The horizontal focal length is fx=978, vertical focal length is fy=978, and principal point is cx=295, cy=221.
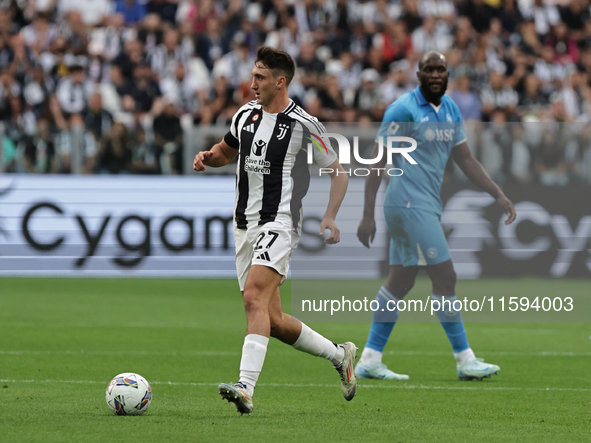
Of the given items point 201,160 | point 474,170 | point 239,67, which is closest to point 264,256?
point 201,160

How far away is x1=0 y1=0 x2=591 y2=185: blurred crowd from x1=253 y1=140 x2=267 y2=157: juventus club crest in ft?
29.3

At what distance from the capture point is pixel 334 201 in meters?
6.19

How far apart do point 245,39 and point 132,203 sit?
5150 mm

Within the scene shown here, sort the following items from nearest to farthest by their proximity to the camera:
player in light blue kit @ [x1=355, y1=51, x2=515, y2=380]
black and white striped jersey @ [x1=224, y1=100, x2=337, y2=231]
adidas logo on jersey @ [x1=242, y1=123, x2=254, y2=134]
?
black and white striped jersey @ [x1=224, y1=100, x2=337, y2=231] < adidas logo on jersey @ [x1=242, y1=123, x2=254, y2=134] < player in light blue kit @ [x1=355, y1=51, x2=515, y2=380]

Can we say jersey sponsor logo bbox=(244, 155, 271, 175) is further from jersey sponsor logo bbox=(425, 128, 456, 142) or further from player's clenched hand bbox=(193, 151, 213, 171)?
jersey sponsor logo bbox=(425, 128, 456, 142)

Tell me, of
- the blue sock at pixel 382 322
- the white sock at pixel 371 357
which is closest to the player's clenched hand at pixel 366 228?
the blue sock at pixel 382 322

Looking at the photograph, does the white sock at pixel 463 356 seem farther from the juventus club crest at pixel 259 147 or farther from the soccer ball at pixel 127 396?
the soccer ball at pixel 127 396

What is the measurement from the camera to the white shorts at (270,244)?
5.90m

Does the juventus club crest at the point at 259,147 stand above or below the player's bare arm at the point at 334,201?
above

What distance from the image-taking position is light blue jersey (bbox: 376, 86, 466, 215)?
25.3 ft

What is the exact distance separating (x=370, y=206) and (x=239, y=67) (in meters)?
10.9

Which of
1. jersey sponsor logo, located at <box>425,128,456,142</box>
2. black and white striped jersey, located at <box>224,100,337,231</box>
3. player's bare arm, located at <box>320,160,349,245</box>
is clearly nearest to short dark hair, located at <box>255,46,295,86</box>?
black and white striped jersey, located at <box>224,100,337,231</box>

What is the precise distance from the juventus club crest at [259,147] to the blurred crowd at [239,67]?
8928 millimetres

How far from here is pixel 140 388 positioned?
5.70 m
